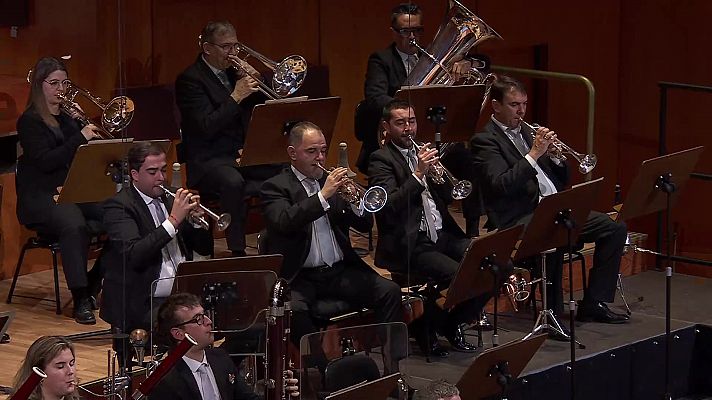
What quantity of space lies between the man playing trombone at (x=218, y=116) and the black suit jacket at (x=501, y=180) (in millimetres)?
1028

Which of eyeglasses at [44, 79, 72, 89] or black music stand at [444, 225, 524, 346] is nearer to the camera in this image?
eyeglasses at [44, 79, 72, 89]

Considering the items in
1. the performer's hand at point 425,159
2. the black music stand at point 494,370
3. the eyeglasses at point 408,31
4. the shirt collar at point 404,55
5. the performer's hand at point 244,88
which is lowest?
the black music stand at point 494,370

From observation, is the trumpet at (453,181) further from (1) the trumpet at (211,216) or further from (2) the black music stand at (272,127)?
(1) the trumpet at (211,216)

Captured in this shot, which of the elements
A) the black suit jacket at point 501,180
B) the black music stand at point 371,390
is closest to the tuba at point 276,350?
the black music stand at point 371,390

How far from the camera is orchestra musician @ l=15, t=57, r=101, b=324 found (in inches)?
208

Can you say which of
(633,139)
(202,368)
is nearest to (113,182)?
(202,368)

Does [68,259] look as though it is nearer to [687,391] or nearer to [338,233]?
[338,233]

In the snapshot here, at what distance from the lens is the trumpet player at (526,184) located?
6305 millimetres

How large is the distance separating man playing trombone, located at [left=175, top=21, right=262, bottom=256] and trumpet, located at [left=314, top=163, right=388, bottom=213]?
0.48 metres

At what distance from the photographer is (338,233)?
5.80 m

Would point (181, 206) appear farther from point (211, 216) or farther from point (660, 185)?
point (660, 185)

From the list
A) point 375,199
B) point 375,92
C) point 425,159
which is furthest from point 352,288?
point 375,92

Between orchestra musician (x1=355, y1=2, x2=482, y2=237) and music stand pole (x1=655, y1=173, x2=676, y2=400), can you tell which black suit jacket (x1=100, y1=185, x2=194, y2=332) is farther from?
music stand pole (x1=655, y1=173, x2=676, y2=400)

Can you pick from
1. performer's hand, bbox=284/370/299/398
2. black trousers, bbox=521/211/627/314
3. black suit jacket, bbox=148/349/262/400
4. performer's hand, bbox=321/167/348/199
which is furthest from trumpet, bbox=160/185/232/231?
black trousers, bbox=521/211/627/314
